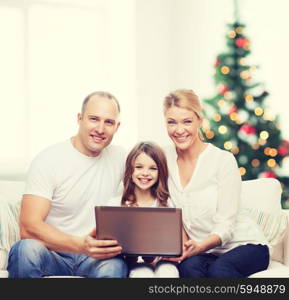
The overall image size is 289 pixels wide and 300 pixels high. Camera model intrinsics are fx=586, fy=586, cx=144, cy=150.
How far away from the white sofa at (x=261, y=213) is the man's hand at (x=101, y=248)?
423 millimetres

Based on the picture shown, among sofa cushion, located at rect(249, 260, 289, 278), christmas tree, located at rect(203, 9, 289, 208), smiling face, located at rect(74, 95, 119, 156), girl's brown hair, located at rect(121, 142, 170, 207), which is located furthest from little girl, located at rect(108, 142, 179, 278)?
christmas tree, located at rect(203, 9, 289, 208)

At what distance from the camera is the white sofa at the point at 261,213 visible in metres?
2.22

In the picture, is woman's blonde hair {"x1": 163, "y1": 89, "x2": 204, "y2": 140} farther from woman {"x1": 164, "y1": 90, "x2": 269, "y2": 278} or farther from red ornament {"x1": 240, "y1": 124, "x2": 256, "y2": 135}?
red ornament {"x1": 240, "y1": 124, "x2": 256, "y2": 135}

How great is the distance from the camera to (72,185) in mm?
2139

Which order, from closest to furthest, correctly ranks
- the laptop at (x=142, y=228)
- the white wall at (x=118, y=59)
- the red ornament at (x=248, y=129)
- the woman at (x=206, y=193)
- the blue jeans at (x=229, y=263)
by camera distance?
the laptop at (x=142, y=228)
the blue jeans at (x=229, y=263)
the woman at (x=206, y=193)
the red ornament at (x=248, y=129)
the white wall at (x=118, y=59)

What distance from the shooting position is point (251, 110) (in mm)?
3807

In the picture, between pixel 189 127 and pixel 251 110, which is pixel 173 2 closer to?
pixel 251 110

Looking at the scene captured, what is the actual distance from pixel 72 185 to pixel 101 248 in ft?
1.08

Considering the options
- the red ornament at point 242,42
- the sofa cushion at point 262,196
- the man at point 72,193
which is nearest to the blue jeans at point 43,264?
the man at point 72,193

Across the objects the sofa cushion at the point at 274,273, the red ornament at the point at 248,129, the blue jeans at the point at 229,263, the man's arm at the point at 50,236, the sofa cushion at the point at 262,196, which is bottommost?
the sofa cushion at the point at 274,273

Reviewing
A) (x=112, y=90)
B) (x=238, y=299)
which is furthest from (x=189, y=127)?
(x=112, y=90)

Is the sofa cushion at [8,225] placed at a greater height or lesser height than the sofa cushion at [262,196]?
lesser

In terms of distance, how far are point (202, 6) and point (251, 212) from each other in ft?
7.80

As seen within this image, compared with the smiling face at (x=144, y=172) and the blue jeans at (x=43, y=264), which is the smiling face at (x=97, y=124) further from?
the blue jeans at (x=43, y=264)
